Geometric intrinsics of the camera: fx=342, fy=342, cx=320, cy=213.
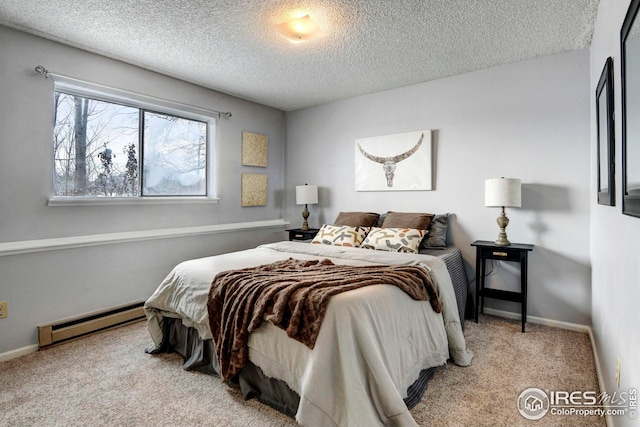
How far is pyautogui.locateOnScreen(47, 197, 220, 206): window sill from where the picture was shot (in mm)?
2803

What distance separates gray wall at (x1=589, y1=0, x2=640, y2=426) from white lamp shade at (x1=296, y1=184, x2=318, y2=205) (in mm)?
2889

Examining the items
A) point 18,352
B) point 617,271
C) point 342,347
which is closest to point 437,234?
point 617,271

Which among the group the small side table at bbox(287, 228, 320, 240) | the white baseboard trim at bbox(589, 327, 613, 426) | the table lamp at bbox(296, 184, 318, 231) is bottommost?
the white baseboard trim at bbox(589, 327, 613, 426)

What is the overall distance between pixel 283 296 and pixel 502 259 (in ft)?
7.01

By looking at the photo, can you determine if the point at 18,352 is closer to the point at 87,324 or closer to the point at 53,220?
the point at 87,324

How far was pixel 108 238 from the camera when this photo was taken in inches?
119

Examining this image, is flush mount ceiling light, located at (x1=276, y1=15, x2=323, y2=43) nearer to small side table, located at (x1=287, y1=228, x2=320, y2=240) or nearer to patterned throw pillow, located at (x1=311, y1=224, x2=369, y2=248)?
patterned throw pillow, located at (x1=311, y1=224, x2=369, y2=248)

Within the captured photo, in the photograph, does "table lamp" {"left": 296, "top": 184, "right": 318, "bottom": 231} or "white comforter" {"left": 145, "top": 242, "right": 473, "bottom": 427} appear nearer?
"white comforter" {"left": 145, "top": 242, "right": 473, "bottom": 427}

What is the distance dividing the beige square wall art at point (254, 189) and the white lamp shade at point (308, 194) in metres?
0.54

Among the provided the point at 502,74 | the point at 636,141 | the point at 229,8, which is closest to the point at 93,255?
the point at 229,8

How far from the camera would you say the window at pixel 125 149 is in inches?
115

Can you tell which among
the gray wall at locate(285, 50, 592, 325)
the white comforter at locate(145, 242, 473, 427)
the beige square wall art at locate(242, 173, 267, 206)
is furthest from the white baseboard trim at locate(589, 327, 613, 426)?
the beige square wall art at locate(242, 173, 267, 206)

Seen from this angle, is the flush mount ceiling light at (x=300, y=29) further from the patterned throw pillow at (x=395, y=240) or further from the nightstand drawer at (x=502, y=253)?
the nightstand drawer at (x=502, y=253)

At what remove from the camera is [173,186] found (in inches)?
147
